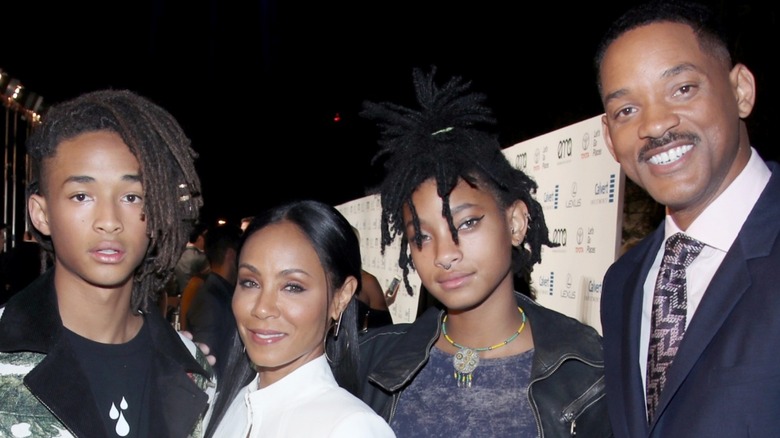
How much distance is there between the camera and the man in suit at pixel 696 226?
66.1 inches

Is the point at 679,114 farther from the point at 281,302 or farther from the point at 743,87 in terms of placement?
the point at 281,302

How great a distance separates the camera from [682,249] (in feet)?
6.65

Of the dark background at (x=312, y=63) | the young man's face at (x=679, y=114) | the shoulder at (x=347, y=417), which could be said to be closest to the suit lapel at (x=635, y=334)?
the young man's face at (x=679, y=114)

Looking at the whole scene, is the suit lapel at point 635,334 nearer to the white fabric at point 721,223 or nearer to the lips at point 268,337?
the white fabric at point 721,223

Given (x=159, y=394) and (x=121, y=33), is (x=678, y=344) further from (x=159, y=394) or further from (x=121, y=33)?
(x=121, y=33)

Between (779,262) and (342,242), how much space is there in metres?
1.23

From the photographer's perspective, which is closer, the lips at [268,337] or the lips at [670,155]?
the lips at [670,155]

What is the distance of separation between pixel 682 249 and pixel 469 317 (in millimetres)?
722

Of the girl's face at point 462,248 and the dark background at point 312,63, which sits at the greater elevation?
the dark background at point 312,63

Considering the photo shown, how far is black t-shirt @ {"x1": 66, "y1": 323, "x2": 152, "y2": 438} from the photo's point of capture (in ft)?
7.00

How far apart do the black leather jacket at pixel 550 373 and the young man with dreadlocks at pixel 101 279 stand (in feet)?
1.99

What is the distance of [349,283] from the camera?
2357 mm

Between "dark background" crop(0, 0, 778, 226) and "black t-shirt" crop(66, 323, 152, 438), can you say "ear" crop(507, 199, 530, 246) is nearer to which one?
"black t-shirt" crop(66, 323, 152, 438)

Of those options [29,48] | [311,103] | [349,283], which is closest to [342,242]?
[349,283]
